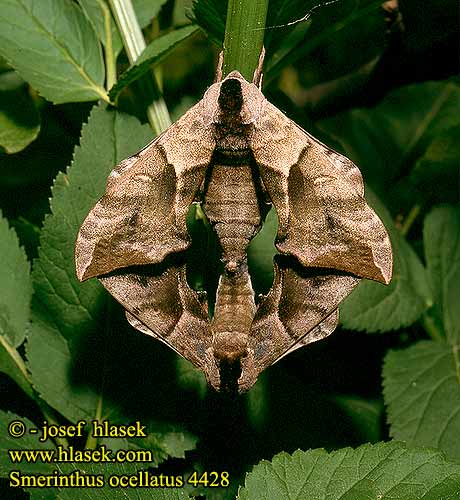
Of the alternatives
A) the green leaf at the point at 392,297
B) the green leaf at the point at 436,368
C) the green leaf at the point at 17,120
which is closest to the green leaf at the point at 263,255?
the green leaf at the point at 392,297

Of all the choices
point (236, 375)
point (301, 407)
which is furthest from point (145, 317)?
point (301, 407)

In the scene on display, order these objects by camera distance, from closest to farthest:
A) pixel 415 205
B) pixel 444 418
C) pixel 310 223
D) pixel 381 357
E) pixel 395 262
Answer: pixel 310 223 < pixel 444 418 < pixel 395 262 < pixel 381 357 < pixel 415 205

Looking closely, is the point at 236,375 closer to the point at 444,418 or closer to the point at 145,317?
the point at 145,317

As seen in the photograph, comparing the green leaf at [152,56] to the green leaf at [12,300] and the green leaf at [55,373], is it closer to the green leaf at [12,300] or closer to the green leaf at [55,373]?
the green leaf at [12,300]

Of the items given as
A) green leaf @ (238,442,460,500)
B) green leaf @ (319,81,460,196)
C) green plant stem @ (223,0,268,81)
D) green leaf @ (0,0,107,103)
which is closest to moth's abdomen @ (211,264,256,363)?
green leaf @ (238,442,460,500)

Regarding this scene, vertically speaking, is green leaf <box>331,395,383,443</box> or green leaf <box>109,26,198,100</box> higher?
green leaf <box>109,26,198,100</box>

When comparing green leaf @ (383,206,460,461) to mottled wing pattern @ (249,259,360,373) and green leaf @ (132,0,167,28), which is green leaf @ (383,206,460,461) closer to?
mottled wing pattern @ (249,259,360,373)
